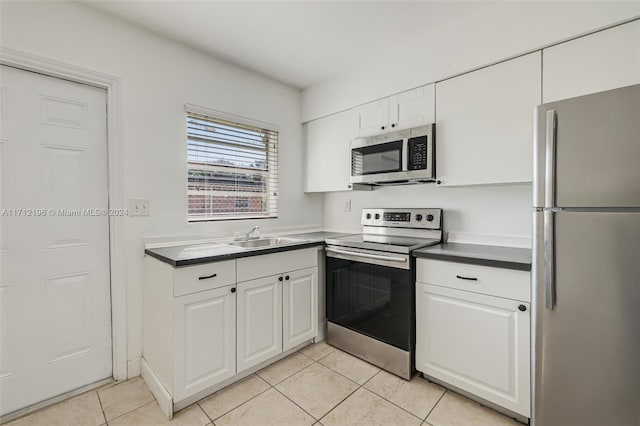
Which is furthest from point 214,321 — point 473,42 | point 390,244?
point 473,42

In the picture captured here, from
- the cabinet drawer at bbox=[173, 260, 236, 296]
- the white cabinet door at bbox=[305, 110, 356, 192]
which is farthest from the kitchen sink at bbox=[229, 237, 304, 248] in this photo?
the white cabinet door at bbox=[305, 110, 356, 192]

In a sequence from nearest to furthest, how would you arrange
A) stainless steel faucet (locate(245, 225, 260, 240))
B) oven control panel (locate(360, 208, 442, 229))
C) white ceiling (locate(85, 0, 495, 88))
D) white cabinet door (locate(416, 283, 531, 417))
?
Result: 1. white cabinet door (locate(416, 283, 531, 417))
2. white ceiling (locate(85, 0, 495, 88))
3. oven control panel (locate(360, 208, 442, 229))
4. stainless steel faucet (locate(245, 225, 260, 240))

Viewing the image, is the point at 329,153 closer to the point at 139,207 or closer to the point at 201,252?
the point at 201,252

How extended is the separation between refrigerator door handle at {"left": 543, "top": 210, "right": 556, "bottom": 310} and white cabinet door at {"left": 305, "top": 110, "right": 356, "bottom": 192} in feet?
5.29

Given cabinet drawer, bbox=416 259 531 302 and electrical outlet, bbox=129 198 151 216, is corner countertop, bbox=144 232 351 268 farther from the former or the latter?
cabinet drawer, bbox=416 259 531 302

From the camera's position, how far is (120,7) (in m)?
1.82

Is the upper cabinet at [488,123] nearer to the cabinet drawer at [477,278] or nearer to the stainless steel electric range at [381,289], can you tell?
the stainless steel electric range at [381,289]

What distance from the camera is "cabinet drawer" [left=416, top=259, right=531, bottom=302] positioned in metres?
1.56

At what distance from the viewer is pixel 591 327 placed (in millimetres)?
1202

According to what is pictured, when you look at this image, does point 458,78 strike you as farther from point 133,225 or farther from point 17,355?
point 17,355

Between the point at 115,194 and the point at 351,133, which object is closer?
the point at 115,194

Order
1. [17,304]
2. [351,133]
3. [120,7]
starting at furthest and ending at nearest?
[351,133], [120,7], [17,304]

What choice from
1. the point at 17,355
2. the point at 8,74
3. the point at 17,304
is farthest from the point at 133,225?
the point at 8,74

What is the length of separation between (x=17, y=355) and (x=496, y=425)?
8.88ft
